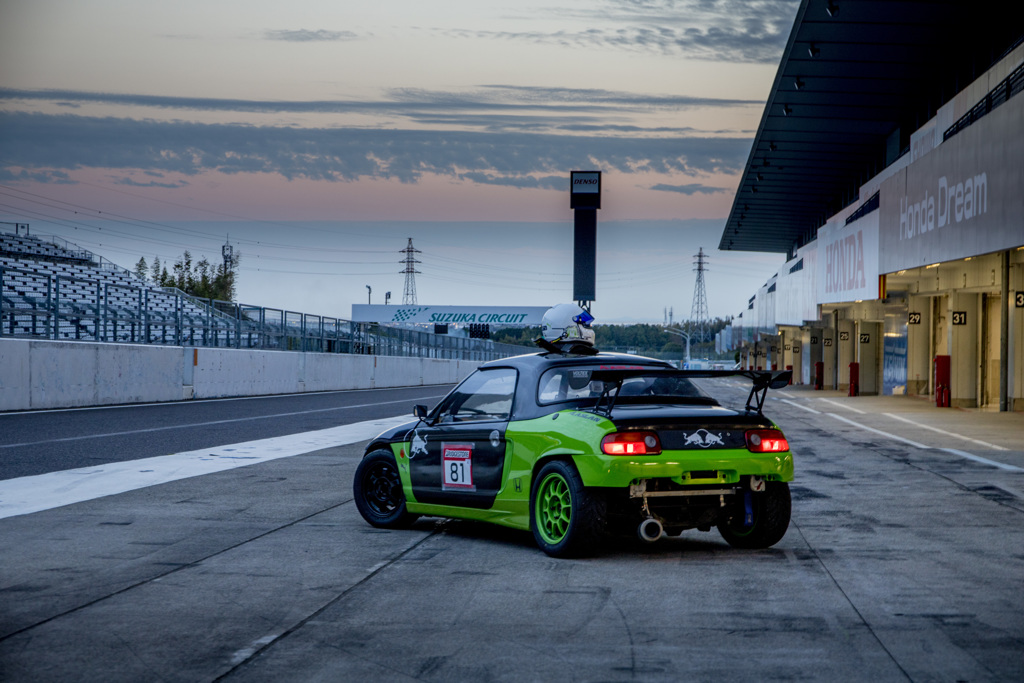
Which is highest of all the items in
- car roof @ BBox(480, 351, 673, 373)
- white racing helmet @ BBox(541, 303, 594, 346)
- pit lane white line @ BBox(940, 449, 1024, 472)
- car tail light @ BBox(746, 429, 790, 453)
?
white racing helmet @ BBox(541, 303, 594, 346)

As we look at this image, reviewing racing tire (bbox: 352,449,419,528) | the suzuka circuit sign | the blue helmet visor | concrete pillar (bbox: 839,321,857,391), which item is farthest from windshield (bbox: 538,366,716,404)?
the suzuka circuit sign

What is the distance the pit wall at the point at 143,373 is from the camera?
67.1ft

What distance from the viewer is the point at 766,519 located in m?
7.00

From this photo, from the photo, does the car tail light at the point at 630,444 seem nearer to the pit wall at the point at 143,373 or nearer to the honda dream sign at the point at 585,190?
the pit wall at the point at 143,373

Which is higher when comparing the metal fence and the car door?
the metal fence

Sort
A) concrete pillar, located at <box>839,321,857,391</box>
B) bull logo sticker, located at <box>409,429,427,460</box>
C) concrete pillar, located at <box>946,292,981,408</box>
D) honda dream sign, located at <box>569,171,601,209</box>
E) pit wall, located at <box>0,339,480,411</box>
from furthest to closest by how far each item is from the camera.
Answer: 1. honda dream sign, located at <box>569,171,601,209</box>
2. concrete pillar, located at <box>839,321,857,391</box>
3. concrete pillar, located at <box>946,292,981,408</box>
4. pit wall, located at <box>0,339,480,411</box>
5. bull logo sticker, located at <box>409,429,427,460</box>

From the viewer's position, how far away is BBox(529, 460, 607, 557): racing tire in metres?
6.49

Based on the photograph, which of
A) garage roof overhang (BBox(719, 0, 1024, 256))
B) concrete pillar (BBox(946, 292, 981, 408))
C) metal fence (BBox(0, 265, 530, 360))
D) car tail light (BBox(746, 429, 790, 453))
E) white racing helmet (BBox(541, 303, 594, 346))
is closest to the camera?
car tail light (BBox(746, 429, 790, 453))

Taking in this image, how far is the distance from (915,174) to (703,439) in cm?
1917

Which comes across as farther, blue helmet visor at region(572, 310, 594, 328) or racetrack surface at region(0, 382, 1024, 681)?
blue helmet visor at region(572, 310, 594, 328)

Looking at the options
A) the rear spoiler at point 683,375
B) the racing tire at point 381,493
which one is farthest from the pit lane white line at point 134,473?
the rear spoiler at point 683,375

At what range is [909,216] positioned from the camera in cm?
2441

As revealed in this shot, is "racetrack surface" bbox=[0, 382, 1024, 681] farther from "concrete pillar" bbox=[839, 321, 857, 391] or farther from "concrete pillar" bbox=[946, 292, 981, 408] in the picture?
"concrete pillar" bbox=[839, 321, 857, 391]

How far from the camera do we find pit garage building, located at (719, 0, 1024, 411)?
2032cm
